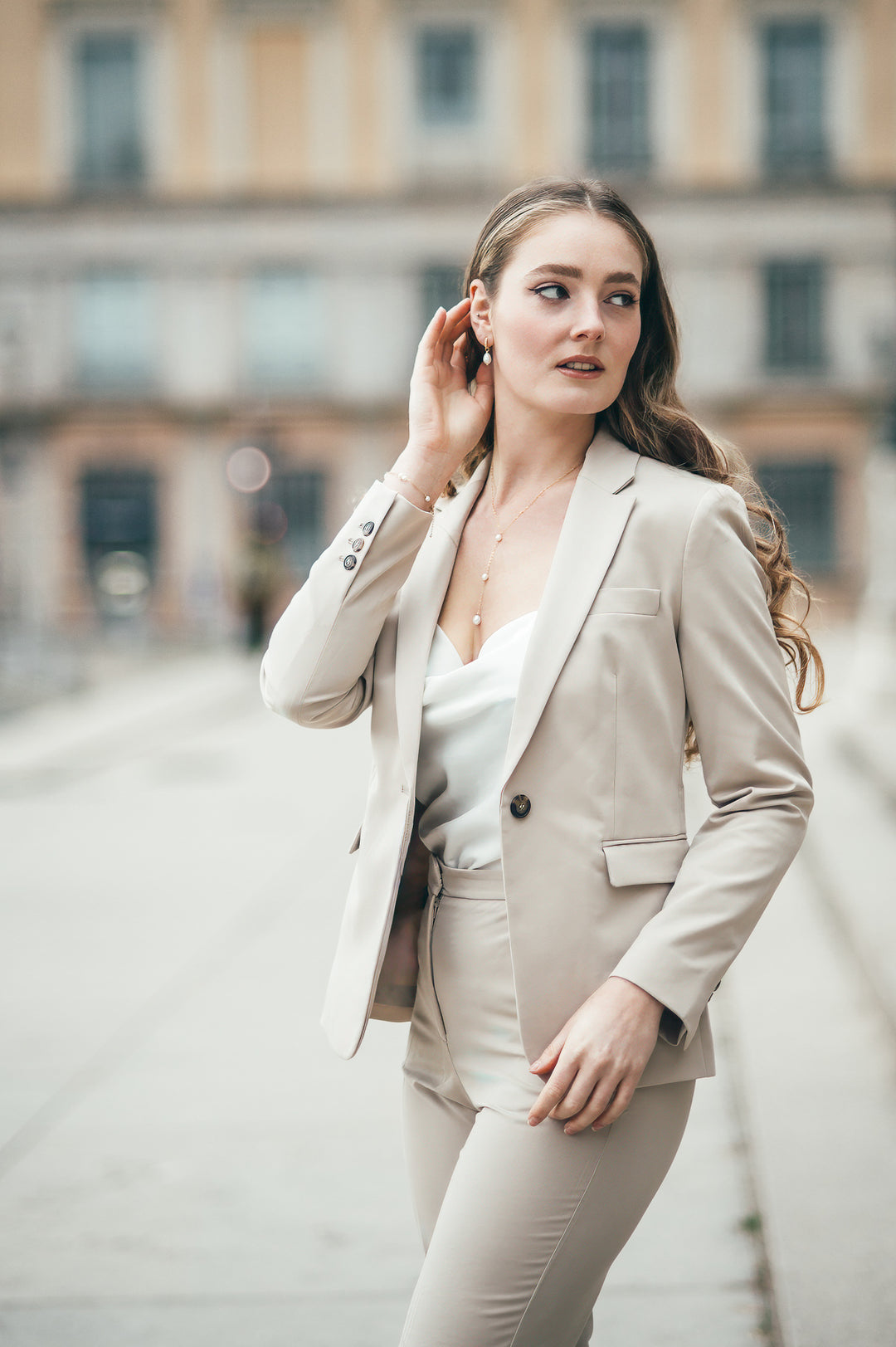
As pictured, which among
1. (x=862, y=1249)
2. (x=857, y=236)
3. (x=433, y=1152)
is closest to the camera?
(x=433, y=1152)

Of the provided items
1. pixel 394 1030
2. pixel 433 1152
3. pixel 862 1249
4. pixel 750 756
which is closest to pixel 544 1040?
pixel 433 1152

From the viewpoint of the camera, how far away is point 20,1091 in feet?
14.5

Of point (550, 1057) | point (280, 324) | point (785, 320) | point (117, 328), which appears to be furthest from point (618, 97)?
point (550, 1057)

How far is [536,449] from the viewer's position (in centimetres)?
203

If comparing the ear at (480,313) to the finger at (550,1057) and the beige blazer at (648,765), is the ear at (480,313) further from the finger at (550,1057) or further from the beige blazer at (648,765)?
the finger at (550,1057)

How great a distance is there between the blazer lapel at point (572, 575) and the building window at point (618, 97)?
30.0 metres

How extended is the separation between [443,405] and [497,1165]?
3.41ft

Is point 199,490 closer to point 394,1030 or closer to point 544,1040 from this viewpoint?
point 394,1030

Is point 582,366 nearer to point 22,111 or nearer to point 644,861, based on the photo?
point 644,861

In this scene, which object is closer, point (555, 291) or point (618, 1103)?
point (618, 1103)

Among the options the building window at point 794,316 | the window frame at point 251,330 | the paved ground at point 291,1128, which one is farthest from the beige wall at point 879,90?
the paved ground at point 291,1128

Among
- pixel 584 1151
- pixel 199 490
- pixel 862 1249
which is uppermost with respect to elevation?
pixel 584 1151

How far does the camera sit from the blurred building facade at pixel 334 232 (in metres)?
29.9

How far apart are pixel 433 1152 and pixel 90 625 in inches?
1175
